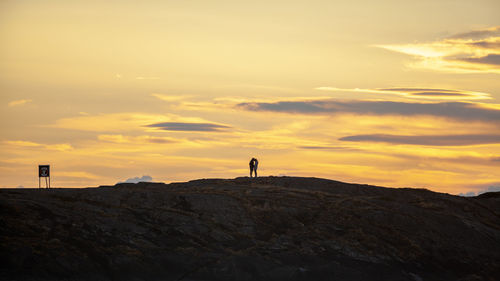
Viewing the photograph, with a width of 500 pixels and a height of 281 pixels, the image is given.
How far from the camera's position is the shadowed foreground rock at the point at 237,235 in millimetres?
57469

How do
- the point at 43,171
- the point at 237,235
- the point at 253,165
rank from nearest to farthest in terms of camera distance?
1. the point at 237,235
2. the point at 43,171
3. the point at 253,165

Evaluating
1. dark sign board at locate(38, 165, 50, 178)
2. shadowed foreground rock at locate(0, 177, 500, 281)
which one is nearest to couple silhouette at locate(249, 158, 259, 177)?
shadowed foreground rock at locate(0, 177, 500, 281)

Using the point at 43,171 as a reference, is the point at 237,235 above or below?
below

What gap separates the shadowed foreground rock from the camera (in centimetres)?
5747

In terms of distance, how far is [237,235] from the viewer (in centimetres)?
6588

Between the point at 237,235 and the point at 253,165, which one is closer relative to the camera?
the point at 237,235

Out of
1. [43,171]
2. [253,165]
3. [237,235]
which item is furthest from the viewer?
[253,165]

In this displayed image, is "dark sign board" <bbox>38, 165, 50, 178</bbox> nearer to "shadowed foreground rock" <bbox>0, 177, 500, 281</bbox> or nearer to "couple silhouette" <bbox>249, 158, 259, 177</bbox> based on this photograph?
"shadowed foreground rock" <bbox>0, 177, 500, 281</bbox>

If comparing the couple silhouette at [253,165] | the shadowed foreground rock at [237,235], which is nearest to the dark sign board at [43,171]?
the shadowed foreground rock at [237,235]

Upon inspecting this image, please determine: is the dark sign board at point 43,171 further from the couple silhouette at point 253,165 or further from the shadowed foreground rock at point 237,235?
the couple silhouette at point 253,165

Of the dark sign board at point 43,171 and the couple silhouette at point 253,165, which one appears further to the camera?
the couple silhouette at point 253,165

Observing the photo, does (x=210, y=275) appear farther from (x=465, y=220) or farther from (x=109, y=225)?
(x=465, y=220)

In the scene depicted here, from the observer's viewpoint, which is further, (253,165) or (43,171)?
(253,165)

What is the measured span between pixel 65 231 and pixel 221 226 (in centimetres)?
1512
